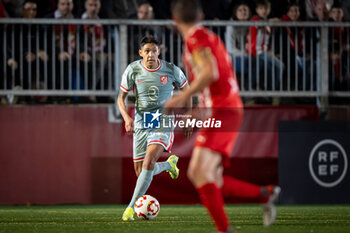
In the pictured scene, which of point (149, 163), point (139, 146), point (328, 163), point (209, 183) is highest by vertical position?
point (209, 183)

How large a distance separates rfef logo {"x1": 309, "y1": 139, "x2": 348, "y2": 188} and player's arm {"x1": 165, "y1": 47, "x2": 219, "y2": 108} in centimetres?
732

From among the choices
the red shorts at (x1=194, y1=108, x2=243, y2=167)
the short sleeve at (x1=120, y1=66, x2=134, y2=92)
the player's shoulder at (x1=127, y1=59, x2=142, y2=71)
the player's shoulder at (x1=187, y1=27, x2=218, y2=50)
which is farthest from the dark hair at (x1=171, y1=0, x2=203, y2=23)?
the player's shoulder at (x1=127, y1=59, x2=142, y2=71)

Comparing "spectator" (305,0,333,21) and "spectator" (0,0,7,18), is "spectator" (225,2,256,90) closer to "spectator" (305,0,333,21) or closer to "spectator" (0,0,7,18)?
"spectator" (305,0,333,21)

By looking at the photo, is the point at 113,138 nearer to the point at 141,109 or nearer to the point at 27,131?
the point at 27,131

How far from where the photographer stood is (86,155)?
41.1 feet

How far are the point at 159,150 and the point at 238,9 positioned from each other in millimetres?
4528

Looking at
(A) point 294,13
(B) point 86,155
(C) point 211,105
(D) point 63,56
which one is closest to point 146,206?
(C) point 211,105

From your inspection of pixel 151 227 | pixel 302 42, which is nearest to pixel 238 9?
pixel 302 42

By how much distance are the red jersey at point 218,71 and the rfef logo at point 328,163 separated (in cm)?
692

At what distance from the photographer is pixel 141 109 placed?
30.8 feet

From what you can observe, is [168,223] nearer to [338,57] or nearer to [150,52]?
[150,52]

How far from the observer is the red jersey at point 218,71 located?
568 cm

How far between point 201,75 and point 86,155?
7.26 meters

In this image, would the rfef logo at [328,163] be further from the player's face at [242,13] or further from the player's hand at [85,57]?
the player's hand at [85,57]
